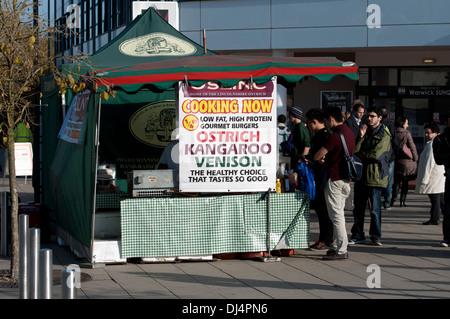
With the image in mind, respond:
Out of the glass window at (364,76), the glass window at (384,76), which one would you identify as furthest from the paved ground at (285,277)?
the glass window at (384,76)

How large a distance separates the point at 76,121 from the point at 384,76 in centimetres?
1497

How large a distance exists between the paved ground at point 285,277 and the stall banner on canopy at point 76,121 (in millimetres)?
1529

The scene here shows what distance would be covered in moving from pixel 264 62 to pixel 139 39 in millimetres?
4063

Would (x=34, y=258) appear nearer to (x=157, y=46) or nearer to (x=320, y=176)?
(x=320, y=176)

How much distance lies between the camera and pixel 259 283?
7.62 metres

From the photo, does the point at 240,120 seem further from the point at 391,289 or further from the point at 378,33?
the point at 378,33

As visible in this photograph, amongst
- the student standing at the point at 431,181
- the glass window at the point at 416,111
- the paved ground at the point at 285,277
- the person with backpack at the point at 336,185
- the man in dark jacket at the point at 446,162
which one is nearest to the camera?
the paved ground at the point at 285,277

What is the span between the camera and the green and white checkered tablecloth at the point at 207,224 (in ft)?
28.5

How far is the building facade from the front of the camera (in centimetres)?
1994

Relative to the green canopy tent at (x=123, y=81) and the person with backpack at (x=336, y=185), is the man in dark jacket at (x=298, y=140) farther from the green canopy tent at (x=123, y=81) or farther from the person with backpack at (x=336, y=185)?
the person with backpack at (x=336, y=185)

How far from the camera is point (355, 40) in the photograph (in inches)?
797

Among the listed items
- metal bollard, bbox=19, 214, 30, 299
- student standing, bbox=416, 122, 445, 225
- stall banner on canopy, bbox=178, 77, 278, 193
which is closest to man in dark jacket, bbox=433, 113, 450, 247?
student standing, bbox=416, 122, 445, 225
